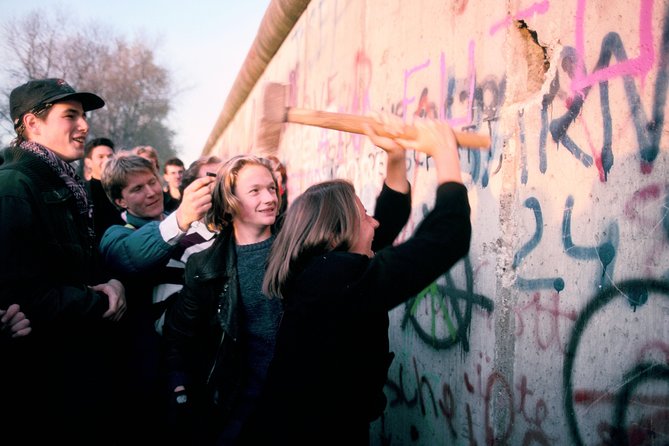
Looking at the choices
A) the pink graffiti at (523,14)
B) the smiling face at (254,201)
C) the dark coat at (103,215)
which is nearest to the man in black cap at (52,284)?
the smiling face at (254,201)

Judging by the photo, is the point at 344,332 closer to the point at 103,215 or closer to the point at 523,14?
the point at 523,14

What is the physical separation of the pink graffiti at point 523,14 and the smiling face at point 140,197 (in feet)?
7.10

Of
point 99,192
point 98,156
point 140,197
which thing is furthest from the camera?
point 98,156

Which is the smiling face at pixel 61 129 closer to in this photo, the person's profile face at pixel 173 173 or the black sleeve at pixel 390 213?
the black sleeve at pixel 390 213

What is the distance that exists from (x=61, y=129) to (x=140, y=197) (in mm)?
695

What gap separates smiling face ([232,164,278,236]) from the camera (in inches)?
86.9

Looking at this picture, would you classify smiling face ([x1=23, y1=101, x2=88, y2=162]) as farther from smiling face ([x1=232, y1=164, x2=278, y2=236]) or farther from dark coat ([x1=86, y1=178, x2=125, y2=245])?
dark coat ([x1=86, y1=178, x2=125, y2=245])

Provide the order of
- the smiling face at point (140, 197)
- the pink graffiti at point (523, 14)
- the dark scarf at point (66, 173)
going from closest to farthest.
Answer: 1. the pink graffiti at point (523, 14)
2. the dark scarf at point (66, 173)
3. the smiling face at point (140, 197)

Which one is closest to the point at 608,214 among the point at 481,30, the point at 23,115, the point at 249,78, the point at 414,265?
the point at 414,265

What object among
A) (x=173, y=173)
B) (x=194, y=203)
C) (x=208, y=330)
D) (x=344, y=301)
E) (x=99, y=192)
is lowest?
(x=208, y=330)

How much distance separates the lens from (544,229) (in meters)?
1.69

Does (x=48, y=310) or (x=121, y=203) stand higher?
(x=121, y=203)

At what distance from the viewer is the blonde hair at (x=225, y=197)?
2219 millimetres

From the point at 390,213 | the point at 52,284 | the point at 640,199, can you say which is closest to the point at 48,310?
the point at 52,284
